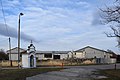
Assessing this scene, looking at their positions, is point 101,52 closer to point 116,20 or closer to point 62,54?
point 62,54

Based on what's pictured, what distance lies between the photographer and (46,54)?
124062 millimetres

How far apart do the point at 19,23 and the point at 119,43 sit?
52.5ft

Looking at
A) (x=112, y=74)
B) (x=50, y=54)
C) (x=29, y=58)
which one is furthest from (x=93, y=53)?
(x=112, y=74)

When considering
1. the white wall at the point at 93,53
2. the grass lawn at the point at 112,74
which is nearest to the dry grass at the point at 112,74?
the grass lawn at the point at 112,74

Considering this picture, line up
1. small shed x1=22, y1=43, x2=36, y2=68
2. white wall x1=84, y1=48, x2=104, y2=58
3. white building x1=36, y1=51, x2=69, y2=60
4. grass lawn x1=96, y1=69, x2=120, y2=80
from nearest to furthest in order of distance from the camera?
grass lawn x1=96, y1=69, x2=120, y2=80, small shed x1=22, y1=43, x2=36, y2=68, white building x1=36, y1=51, x2=69, y2=60, white wall x1=84, y1=48, x2=104, y2=58

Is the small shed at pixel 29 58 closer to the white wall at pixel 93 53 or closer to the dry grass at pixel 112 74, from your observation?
the dry grass at pixel 112 74

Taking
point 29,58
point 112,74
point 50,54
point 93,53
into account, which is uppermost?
point 93,53

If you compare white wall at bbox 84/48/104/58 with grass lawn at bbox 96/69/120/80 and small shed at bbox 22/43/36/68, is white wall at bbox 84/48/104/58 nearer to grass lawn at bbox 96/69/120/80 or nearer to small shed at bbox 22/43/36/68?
small shed at bbox 22/43/36/68

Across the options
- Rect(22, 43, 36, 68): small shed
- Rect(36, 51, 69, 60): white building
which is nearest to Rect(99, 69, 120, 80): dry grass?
Rect(22, 43, 36, 68): small shed

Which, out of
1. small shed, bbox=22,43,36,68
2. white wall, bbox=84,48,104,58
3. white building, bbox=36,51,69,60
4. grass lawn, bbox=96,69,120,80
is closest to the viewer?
grass lawn, bbox=96,69,120,80

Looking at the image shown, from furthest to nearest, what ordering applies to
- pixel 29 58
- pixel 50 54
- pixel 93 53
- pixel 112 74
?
pixel 93 53, pixel 50 54, pixel 29 58, pixel 112 74

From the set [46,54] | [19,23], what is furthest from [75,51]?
[19,23]

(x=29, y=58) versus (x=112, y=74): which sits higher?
(x=29, y=58)

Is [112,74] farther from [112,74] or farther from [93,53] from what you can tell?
[93,53]
